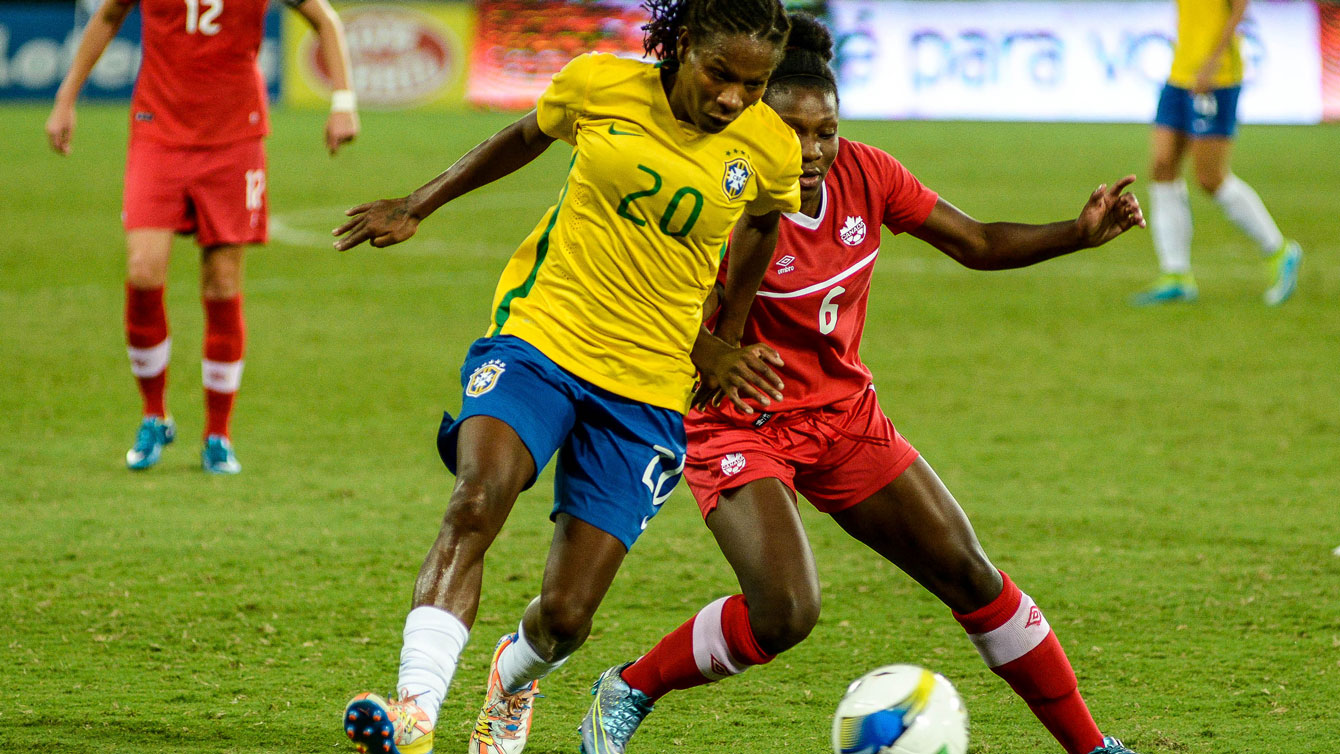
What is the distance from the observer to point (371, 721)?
2713 millimetres

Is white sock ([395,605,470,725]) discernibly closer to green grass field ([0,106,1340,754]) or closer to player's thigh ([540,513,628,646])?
player's thigh ([540,513,628,646])

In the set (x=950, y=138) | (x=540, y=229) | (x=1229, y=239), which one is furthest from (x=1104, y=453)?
(x=950, y=138)

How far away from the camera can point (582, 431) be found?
138 inches

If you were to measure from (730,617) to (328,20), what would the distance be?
3.85 m

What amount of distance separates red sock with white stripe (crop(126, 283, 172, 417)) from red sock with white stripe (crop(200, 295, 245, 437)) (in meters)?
0.19

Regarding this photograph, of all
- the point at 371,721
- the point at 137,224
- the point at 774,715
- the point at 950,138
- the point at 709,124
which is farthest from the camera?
the point at 950,138

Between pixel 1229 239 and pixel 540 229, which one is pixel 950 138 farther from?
pixel 540 229

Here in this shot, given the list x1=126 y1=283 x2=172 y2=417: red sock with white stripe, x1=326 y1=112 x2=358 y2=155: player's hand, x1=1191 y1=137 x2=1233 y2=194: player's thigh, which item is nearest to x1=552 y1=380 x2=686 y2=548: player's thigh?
x1=326 y1=112 x2=358 y2=155: player's hand

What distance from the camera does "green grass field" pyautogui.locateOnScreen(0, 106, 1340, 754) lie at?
4.00m

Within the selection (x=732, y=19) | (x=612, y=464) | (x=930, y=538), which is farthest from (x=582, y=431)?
→ (x=732, y=19)

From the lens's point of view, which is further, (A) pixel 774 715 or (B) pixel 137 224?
(B) pixel 137 224

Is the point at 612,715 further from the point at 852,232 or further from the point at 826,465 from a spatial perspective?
the point at 852,232

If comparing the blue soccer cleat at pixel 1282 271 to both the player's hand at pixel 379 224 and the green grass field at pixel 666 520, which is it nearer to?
the green grass field at pixel 666 520

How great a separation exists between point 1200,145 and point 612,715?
801cm
